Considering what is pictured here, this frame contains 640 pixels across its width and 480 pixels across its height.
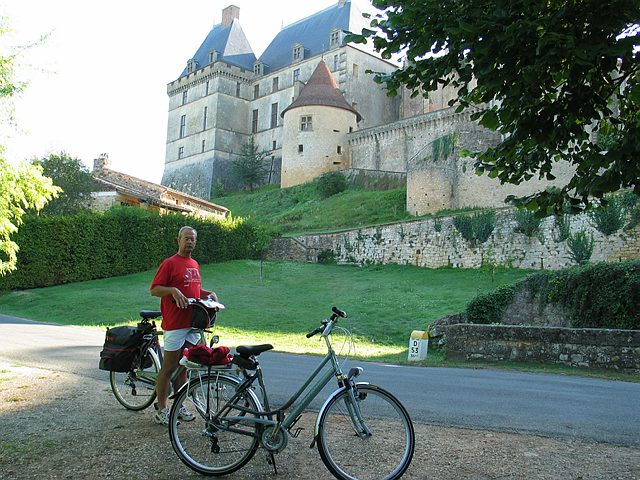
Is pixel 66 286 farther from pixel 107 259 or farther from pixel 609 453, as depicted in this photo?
pixel 609 453

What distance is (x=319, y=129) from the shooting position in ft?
182

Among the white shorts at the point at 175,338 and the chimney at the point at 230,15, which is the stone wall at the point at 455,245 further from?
the chimney at the point at 230,15

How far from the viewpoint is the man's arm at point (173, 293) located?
4982 mm

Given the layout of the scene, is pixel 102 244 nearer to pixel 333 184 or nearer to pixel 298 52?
pixel 333 184

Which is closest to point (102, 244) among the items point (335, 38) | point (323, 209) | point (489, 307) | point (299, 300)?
point (299, 300)

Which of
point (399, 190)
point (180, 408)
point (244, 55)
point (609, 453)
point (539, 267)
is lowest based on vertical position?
point (609, 453)

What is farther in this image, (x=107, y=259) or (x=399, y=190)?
(x=399, y=190)

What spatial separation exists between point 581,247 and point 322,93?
35.2m

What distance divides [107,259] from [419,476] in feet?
99.1

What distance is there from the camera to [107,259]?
31.9 m

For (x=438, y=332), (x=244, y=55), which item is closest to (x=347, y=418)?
(x=438, y=332)

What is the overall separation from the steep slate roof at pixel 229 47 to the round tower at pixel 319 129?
21251 mm

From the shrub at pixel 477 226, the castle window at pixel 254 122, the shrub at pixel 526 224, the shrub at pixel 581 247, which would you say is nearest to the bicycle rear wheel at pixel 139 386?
the shrub at pixel 581 247

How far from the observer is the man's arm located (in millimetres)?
4982
